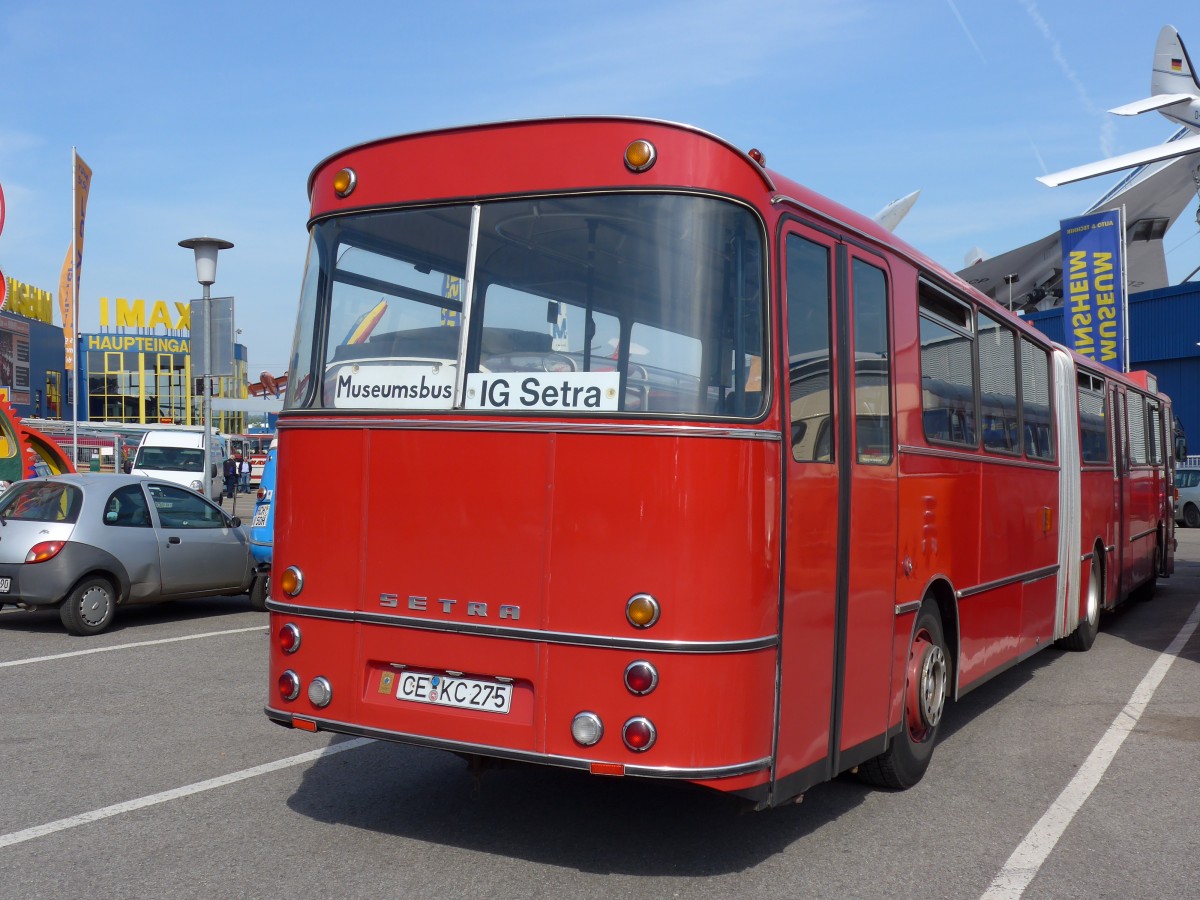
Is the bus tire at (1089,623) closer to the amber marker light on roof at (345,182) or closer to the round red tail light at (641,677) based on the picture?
the round red tail light at (641,677)

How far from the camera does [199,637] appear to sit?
11336mm

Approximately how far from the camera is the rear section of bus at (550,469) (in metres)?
4.52

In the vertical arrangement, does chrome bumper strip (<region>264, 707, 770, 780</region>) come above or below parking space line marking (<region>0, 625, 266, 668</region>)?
above

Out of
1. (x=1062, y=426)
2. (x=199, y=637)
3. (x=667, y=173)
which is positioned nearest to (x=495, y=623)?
(x=667, y=173)

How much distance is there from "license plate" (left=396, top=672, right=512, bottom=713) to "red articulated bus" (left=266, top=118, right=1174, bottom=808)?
12 mm

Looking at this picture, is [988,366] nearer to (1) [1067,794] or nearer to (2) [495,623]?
(1) [1067,794]

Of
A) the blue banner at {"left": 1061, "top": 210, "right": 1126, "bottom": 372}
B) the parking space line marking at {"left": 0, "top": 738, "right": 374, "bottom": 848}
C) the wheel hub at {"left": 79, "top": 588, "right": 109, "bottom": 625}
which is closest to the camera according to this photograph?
the parking space line marking at {"left": 0, "top": 738, "right": 374, "bottom": 848}

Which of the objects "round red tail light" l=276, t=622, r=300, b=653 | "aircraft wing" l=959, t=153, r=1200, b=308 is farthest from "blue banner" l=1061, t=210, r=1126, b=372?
"aircraft wing" l=959, t=153, r=1200, b=308

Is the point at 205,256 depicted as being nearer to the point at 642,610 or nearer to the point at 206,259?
the point at 206,259

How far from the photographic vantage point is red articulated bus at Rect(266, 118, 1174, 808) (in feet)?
14.9

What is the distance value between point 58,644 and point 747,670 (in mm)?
8317

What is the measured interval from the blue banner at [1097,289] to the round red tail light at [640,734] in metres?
35.5

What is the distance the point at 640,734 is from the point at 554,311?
167 cm

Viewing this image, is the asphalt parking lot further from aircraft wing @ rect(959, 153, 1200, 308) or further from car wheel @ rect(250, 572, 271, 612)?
aircraft wing @ rect(959, 153, 1200, 308)
